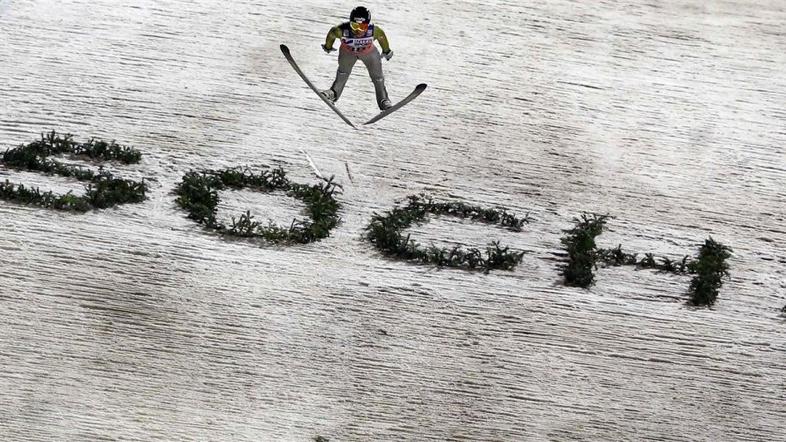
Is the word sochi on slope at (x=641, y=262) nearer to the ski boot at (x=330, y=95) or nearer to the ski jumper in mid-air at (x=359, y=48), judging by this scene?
the ski jumper in mid-air at (x=359, y=48)

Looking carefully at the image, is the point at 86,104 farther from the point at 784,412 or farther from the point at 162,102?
the point at 784,412

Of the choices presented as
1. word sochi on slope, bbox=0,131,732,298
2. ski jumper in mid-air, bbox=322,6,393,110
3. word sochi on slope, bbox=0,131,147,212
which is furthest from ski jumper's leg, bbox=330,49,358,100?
word sochi on slope, bbox=0,131,147,212

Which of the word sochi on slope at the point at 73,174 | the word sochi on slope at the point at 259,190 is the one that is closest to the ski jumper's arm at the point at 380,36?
the word sochi on slope at the point at 259,190

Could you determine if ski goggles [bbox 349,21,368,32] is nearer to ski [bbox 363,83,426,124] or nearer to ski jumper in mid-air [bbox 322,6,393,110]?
ski jumper in mid-air [bbox 322,6,393,110]

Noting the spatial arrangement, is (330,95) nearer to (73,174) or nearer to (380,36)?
(380,36)

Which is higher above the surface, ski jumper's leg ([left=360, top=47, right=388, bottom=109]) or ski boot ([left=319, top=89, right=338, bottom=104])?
ski jumper's leg ([left=360, top=47, right=388, bottom=109])

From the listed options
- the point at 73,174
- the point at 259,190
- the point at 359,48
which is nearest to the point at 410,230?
the point at 259,190
